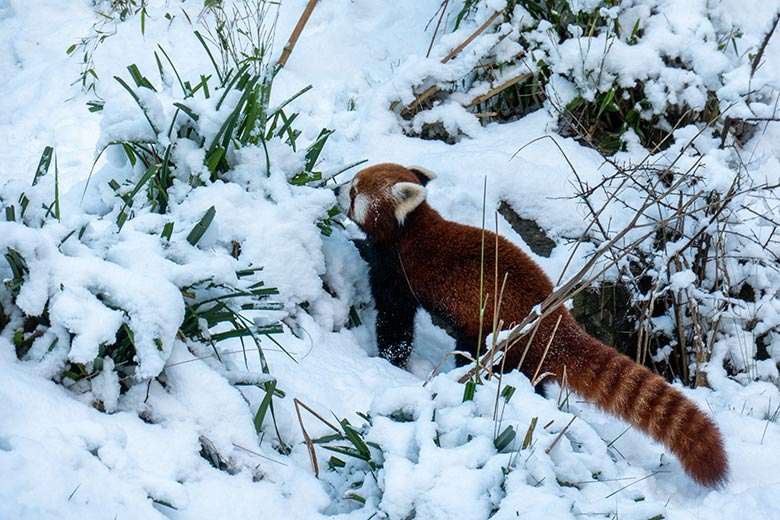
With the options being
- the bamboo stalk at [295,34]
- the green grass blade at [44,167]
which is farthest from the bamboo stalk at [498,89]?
the green grass blade at [44,167]

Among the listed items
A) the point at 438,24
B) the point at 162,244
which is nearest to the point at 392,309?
the point at 162,244

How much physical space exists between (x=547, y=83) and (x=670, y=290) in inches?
51.7

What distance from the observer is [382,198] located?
3348mm

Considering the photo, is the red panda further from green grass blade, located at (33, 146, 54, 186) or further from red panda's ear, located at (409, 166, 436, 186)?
green grass blade, located at (33, 146, 54, 186)

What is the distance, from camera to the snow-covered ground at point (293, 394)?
1.86 metres

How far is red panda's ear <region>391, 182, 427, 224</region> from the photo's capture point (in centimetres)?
325

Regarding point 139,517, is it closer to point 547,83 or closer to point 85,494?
point 85,494

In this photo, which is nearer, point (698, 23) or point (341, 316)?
point (341, 316)

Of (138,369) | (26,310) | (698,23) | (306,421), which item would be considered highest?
(698,23)

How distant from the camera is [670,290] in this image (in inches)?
136

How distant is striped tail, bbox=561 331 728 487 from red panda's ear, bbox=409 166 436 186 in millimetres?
1156

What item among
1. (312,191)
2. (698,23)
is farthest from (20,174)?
(698,23)

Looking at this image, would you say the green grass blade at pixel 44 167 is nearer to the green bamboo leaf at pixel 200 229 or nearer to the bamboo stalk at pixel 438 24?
the green bamboo leaf at pixel 200 229

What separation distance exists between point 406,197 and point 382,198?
13 cm
